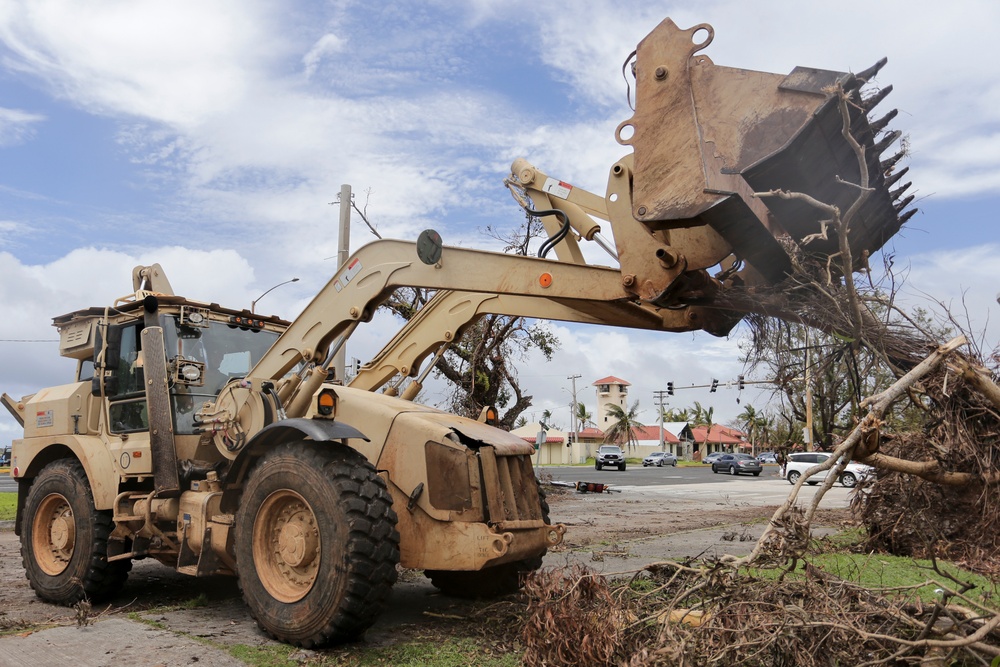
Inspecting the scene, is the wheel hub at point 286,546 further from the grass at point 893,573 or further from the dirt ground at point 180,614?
the grass at point 893,573

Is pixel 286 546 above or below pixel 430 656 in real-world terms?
above

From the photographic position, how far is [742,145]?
5.16m

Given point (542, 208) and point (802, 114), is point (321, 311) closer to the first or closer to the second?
point (542, 208)

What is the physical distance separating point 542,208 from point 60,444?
16.6 feet

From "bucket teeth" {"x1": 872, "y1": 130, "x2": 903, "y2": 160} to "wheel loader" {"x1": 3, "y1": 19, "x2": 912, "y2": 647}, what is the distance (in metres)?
0.03

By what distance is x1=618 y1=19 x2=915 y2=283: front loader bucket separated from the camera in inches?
199

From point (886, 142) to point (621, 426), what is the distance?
87.8 metres

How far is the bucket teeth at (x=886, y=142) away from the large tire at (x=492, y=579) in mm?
3537

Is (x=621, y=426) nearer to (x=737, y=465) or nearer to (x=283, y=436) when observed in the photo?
(x=737, y=465)

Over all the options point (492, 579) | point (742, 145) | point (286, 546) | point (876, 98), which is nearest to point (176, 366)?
point (286, 546)

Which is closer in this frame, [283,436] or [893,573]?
[283,436]

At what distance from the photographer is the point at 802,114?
16.6ft

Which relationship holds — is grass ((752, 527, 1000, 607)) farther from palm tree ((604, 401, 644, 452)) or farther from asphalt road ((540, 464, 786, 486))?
palm tree ((604, 401, 644, 452))

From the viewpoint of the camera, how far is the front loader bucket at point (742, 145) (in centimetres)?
504
